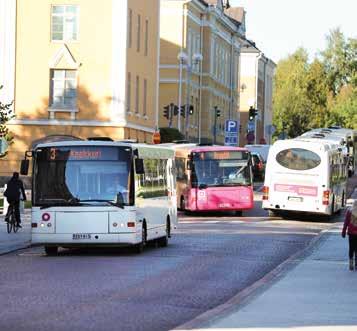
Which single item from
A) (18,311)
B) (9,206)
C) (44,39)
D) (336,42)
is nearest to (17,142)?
(44,39)

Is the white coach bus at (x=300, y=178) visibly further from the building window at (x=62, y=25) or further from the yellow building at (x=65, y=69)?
the building window at (x=62, y=25)

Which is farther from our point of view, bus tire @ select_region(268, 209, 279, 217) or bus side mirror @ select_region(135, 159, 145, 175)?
bus tire @ select_region(268, 209, 279, 217)

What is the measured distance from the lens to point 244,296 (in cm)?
1778

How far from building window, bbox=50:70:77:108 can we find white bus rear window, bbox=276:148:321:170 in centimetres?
2075

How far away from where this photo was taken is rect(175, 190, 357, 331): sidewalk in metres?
14.2

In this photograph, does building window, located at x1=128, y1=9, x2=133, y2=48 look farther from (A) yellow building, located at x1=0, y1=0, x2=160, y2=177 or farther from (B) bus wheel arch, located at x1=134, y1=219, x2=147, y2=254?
(B) bus wheel arch, located at x1=134, y1=219, x2=147, y2=254

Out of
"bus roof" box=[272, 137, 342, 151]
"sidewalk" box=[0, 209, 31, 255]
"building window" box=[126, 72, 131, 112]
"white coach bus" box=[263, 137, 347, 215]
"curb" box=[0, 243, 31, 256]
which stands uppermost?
"building window" box=[126, 72, 131, 112]

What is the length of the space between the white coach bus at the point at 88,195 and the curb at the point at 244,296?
12.0 feet

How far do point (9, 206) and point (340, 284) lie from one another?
1707 centimetres

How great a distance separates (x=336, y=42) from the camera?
131 metres

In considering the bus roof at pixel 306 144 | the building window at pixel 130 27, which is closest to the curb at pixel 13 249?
the bus roof at pixel 306 144

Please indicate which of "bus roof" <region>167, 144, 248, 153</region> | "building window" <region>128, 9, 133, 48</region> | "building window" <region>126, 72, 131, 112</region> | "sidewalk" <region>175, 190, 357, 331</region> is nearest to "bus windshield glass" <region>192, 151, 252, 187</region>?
"bus roof" <region>167, 144, 248, 153</region>

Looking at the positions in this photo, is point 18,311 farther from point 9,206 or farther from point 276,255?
point 9,206

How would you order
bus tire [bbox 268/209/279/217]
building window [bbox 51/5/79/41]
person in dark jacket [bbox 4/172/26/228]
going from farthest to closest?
building window [bbox 51/5/79/41], bus tire [bbox 268/209/279/217], person in dark jacket [bbox 4/172/26/228]
